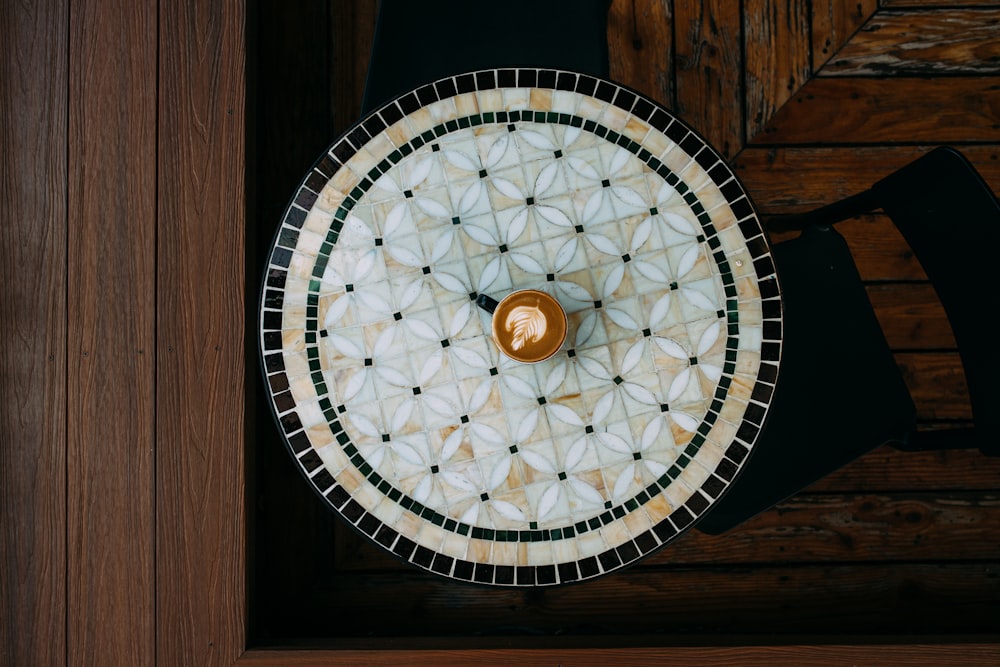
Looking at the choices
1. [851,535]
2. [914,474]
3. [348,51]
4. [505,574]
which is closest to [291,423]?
[505,574]

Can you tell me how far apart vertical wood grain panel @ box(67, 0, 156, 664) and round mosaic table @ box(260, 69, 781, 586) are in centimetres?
36

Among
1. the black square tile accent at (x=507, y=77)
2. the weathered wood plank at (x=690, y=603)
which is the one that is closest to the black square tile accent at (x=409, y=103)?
the black square tile accent at (x=507, y=77)

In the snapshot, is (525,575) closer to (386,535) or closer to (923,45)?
(386,535)

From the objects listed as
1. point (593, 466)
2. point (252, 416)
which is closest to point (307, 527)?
point (252, 416)

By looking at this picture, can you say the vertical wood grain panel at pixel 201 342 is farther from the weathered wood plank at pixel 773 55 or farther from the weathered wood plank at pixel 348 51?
the weathered wood plank at pixel 773 55

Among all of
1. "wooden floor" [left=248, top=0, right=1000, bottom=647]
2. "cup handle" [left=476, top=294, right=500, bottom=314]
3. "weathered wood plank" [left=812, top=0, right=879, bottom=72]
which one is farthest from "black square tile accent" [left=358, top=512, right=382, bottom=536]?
"weathered wood plank" [left=812, top=0, right=879, bottom=72]

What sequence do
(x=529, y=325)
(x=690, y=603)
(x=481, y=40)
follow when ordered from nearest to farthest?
(x=529, y=325)
(x=481, y=40)
(x=690, y=603)

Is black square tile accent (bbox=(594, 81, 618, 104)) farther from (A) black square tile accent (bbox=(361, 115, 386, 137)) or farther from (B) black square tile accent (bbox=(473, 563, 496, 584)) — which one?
(B) black square tile accent (bbox=(473, 563, 496, 584))

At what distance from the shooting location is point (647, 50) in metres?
1.43

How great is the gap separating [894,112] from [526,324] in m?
1.15

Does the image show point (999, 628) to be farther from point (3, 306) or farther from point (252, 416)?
point (3, 306)

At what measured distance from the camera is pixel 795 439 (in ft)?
3.44

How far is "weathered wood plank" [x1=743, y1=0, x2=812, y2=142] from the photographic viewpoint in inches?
56.3

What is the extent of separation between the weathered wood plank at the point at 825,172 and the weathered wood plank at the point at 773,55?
104 mm
